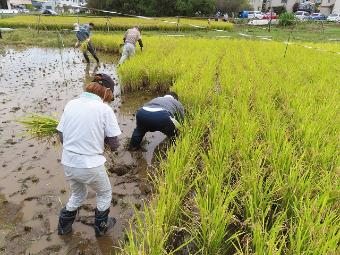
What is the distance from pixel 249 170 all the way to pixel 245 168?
0.04 metres

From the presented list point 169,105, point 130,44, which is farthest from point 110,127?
point 130,44

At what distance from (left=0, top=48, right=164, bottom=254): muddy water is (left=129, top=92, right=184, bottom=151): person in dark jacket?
1.27 ft

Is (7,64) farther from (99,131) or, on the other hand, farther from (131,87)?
(99,131)

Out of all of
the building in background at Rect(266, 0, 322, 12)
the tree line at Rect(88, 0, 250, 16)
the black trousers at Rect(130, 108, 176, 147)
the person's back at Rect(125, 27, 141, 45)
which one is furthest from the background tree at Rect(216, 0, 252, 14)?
the black trousers at Rect(130, 108, 176, 147)

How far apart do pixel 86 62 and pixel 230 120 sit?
8119mm

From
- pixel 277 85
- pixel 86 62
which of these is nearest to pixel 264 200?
pixel 277 85

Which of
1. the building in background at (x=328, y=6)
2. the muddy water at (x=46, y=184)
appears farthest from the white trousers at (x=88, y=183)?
the building in background at (x=328, y=6)

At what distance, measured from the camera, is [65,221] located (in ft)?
8.47

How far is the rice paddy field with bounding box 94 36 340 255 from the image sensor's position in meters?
1.97

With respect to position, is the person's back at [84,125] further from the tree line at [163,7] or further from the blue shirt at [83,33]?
the tree line at [163,7]

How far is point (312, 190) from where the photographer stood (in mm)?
2412

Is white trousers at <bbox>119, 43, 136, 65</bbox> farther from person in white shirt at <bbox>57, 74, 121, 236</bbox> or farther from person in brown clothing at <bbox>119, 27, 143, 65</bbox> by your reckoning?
person in white shirt at <bbox>57, 74, 121, 236</bbox>

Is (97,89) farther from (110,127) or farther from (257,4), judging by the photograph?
(257,4)

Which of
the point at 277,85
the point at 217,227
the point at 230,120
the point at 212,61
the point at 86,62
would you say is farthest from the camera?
the point at 86,62
